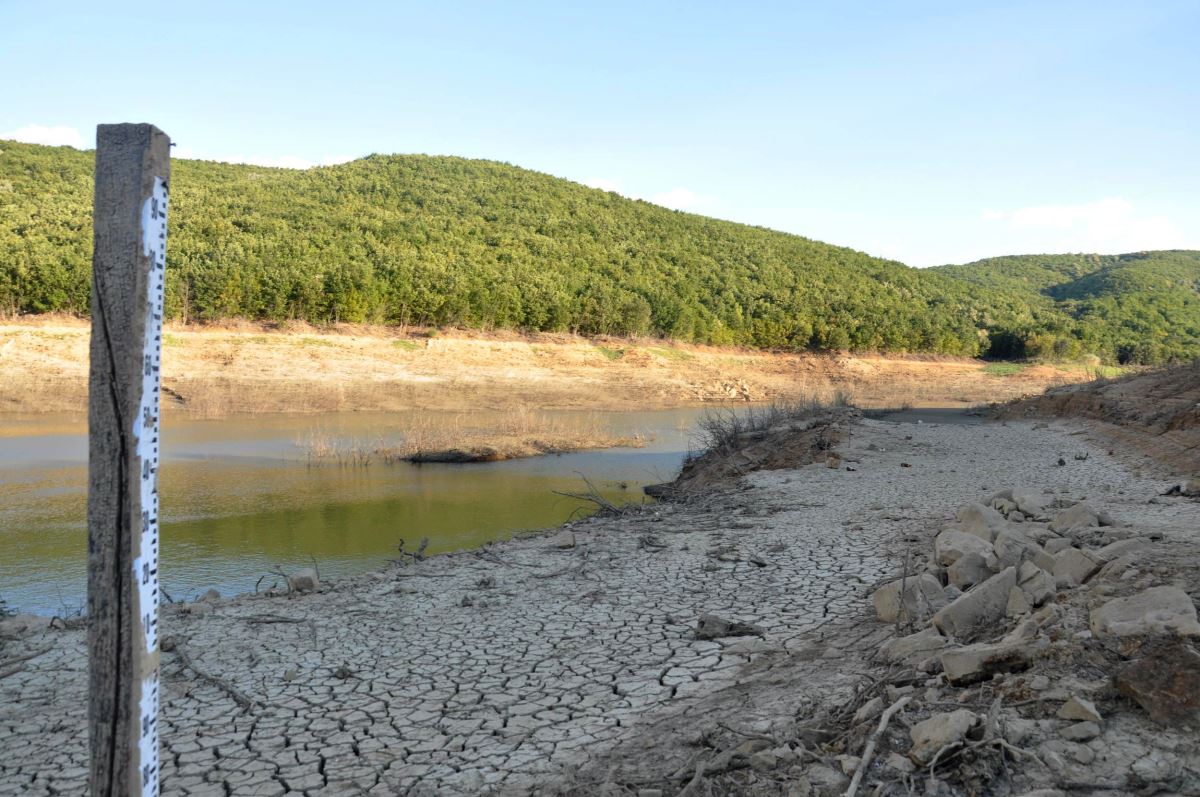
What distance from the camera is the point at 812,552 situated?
730 cm

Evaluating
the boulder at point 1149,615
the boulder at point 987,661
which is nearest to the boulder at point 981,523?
the boulder at point 1149,615

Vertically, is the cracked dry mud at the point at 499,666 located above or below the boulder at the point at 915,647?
below

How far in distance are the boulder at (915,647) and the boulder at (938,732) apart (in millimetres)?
984

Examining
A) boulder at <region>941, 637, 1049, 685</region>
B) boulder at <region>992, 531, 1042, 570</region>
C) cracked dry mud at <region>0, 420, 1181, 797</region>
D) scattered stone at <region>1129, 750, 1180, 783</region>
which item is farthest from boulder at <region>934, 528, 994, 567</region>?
scattered stone at <region>1129, 750, 1180, 783</region>

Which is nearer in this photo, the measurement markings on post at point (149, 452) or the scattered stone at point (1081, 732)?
the measurement markings on post at point (149, 452)

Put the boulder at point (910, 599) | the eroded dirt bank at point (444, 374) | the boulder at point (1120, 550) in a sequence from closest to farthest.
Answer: the boulder at point (1120, 550) < the boulder at point (910, 599) < the eroded dirt bank at point (444, 374)

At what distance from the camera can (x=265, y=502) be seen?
13234 mm

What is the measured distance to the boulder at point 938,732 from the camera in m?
2.67

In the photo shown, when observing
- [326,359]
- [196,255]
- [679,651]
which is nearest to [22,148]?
[196,255]

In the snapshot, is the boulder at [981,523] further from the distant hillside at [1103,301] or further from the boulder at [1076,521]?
the distant hillside at [1103,301]

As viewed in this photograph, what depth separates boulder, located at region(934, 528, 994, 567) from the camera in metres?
5.28

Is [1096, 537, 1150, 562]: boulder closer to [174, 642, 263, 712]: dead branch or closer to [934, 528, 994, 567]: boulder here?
[934, 528, 994, 567]: boulder

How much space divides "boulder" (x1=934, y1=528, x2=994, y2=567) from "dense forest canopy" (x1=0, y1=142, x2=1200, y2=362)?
29.4m

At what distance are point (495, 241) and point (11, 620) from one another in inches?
1789
